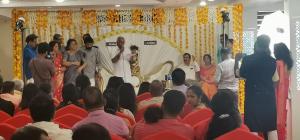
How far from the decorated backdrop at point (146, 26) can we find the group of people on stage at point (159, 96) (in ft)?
4.51

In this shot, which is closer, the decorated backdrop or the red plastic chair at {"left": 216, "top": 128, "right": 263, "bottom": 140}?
the red plastic chair at {"left": 216, "top": 128, "right": 263, "bottom": 140}

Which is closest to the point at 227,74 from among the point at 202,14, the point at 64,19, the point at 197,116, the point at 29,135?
the point at 202,14

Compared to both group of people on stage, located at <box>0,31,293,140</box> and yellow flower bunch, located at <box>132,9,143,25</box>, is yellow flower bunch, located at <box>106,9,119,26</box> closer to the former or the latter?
yellow flower bunch, located at <box>132,9,143,25</box>

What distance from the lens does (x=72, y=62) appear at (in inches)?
412

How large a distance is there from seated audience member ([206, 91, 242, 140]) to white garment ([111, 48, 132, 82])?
737 centimetres

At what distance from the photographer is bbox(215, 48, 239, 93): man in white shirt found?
426 inches

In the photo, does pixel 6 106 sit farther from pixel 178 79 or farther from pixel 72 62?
pixel 72 62

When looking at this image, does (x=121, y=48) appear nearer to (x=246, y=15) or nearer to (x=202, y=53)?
(x=202, y=53)

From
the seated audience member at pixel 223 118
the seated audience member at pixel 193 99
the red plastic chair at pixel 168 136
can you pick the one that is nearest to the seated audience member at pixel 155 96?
the seated audience member at pixel 193 99

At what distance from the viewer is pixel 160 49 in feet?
42.1

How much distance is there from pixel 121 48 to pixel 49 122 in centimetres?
791

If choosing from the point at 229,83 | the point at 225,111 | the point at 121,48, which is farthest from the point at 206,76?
the point at 225,111

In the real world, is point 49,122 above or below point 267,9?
below

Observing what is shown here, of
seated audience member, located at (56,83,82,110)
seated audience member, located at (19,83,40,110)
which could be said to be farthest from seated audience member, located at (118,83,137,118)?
seated audience member, located at (19,83,40,110)
